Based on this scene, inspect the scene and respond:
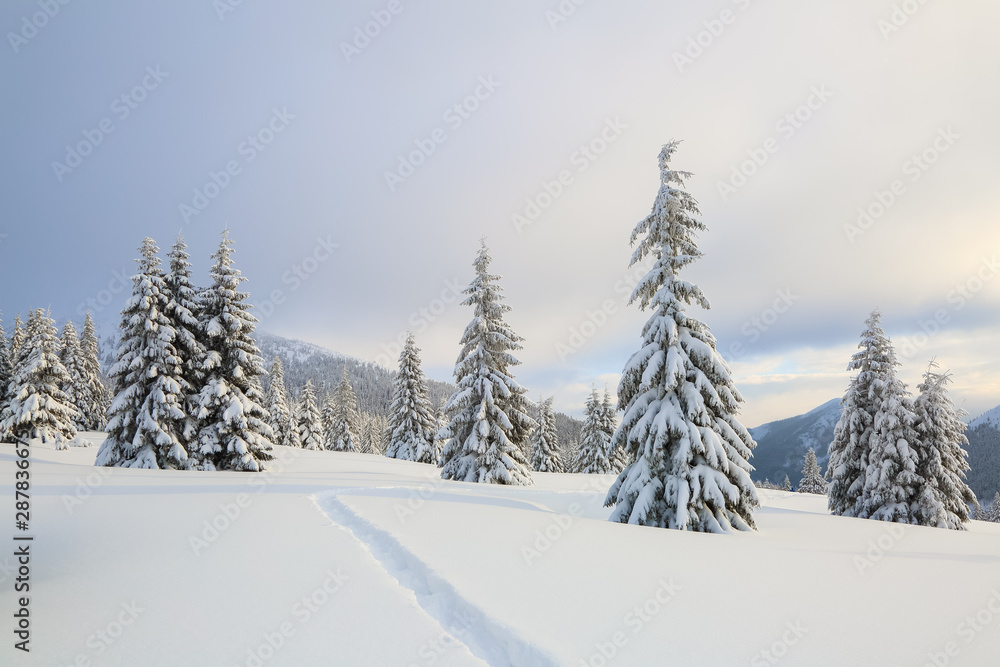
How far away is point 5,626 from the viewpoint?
173 inches

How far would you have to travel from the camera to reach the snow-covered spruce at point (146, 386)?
1992 cm

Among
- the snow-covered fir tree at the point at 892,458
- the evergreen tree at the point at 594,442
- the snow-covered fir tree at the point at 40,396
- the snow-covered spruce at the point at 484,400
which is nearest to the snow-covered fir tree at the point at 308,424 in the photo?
the snow-covered fir tree at the point at 40,396

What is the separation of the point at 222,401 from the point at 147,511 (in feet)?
41.3

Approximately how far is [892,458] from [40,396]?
4958cm

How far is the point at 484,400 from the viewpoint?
72.5 ft

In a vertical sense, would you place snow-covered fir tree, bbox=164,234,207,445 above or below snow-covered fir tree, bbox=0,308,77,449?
above

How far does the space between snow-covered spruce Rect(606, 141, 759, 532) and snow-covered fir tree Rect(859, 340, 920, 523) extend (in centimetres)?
1409

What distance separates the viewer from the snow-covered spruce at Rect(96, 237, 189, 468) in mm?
19922

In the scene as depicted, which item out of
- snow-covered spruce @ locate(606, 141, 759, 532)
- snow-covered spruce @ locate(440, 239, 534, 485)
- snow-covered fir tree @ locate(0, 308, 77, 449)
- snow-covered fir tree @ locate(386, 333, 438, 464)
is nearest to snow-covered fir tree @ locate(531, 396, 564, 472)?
snow-covered fir tree @ locate(386, 333, 438, 464)

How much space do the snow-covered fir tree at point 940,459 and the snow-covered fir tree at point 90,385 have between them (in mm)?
65033

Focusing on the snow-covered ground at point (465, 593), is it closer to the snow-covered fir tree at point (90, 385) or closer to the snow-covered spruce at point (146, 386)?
the snow-covered spruce at point (146, 386)

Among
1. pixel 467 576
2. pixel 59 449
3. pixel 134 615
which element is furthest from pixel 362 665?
pixel 59 449

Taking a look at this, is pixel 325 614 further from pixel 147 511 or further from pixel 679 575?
pixel 147 511

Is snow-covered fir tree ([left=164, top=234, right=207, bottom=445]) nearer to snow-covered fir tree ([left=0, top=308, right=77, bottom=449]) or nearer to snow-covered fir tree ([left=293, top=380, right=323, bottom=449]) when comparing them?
snow-covered fir tree ([left=0, top=308, right=77, bottom=449])
